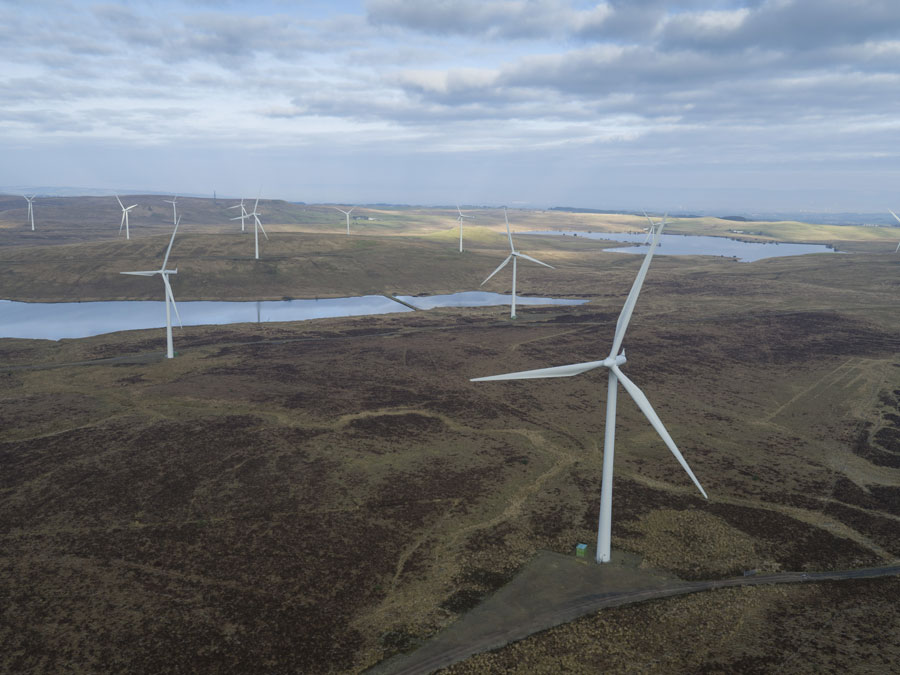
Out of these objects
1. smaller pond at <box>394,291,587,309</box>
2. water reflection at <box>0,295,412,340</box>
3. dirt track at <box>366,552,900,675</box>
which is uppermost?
smaller pond at <box>394,291,587,309</box>

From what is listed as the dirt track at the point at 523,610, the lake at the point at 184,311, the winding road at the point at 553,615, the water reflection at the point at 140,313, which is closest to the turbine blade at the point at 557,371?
the dirt track at the point at 523,610

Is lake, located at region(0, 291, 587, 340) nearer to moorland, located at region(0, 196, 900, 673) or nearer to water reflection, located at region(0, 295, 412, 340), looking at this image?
water reflection, located at region(0, 295, 412, 340)

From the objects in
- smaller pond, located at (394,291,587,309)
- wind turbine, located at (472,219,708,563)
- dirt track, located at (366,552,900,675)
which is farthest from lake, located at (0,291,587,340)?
dirt track, located at (366,552,900,675)

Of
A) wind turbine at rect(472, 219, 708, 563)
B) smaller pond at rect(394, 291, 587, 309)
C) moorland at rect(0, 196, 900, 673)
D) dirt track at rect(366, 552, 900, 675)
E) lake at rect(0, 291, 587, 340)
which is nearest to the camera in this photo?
dirt track at rect(366, 552, 900, 675)

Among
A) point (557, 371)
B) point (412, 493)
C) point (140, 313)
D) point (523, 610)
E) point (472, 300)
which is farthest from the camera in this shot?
point (472, 300)

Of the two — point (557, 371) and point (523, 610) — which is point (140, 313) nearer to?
point (557, 371)

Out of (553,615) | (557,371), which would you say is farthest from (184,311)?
(553,615)
